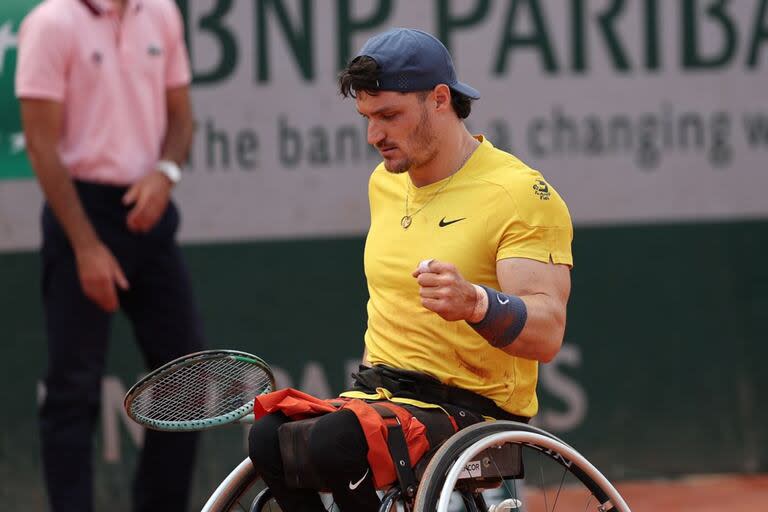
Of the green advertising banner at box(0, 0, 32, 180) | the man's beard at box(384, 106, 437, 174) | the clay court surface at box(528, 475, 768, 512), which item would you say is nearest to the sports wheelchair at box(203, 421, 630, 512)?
the man's beard at box(384, 106, 437, 174)

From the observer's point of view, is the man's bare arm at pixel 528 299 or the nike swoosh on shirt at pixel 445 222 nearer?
the man's bare arm at pixel 528 299

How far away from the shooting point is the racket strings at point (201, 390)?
3.52 metres

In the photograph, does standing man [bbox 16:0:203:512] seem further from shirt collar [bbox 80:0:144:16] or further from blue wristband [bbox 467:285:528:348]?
blue wristband [bbox 467:285:528:348]

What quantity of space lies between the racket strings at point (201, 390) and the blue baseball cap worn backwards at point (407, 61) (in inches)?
28.0

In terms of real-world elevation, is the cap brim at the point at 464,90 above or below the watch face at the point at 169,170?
above

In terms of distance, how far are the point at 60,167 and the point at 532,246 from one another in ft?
6.47

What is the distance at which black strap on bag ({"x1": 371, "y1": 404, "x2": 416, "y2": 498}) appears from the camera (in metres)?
3.20

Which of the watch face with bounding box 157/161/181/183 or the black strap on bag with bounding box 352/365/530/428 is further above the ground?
the watch face with bounding box 157/161/181/183

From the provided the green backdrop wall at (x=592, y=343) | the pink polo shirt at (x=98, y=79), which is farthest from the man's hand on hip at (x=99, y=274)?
the green backdrop wall at (x=592, y=343)

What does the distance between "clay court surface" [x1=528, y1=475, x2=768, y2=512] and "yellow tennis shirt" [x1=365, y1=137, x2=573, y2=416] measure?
7.85ft

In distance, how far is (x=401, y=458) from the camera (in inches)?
127

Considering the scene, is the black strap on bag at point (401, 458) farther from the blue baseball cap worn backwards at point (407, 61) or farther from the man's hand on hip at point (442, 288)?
the blue baseball cap worn backwards at point (407, 61)

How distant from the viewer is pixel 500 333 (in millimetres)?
3199

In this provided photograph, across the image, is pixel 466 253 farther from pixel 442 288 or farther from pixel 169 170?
pixel 169 170
